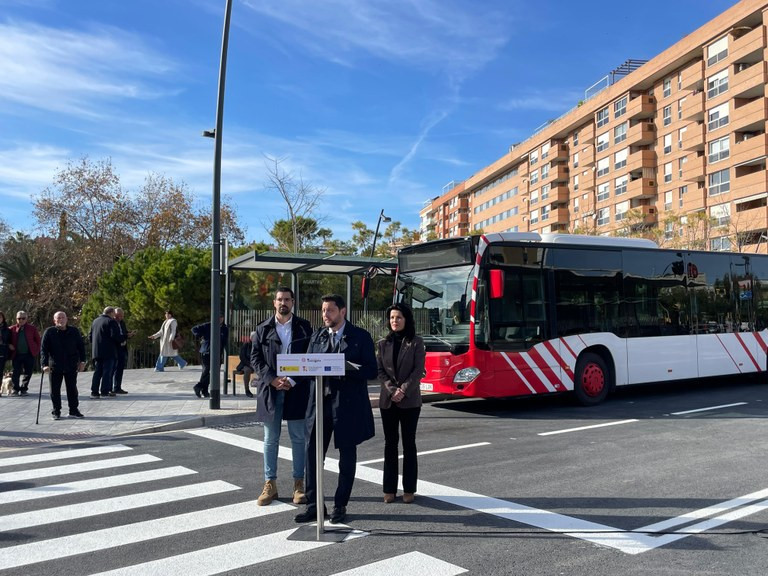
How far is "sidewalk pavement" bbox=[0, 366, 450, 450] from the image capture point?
387 inches

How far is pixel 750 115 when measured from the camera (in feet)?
137

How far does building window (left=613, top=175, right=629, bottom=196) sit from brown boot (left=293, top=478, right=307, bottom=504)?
180ft

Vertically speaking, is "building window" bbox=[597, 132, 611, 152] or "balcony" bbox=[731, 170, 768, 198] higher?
"building window" bbox=[597, 132, 611, 152]

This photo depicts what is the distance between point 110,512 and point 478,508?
3115mm

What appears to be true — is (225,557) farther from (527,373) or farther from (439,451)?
(527,373)

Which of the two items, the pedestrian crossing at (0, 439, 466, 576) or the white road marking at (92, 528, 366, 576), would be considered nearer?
the white road marking at (92, 528, 366, 576)

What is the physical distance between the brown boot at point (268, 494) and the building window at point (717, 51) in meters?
47.9

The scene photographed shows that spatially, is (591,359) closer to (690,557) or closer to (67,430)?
(690,557)

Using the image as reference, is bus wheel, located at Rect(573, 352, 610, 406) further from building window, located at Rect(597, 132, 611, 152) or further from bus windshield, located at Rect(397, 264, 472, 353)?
building window, located at Rect(597, 132, 611, 152)

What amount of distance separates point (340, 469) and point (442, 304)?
617 centimetres

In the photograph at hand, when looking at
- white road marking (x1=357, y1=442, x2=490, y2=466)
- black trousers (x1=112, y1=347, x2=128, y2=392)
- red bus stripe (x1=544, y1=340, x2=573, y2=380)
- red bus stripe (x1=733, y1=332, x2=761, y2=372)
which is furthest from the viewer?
red bus stripe (x1=733, y1=332, x2=761, y2=372)

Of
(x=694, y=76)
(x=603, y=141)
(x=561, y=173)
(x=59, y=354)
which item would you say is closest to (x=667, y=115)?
(x=694, y=76)

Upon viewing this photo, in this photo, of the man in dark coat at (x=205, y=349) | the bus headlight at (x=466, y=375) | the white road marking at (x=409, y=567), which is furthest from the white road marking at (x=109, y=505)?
the man in dark coat at (x=205, y=349)

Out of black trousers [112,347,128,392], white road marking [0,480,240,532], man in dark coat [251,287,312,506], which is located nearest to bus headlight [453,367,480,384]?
white road marking [0,480,240,532]
